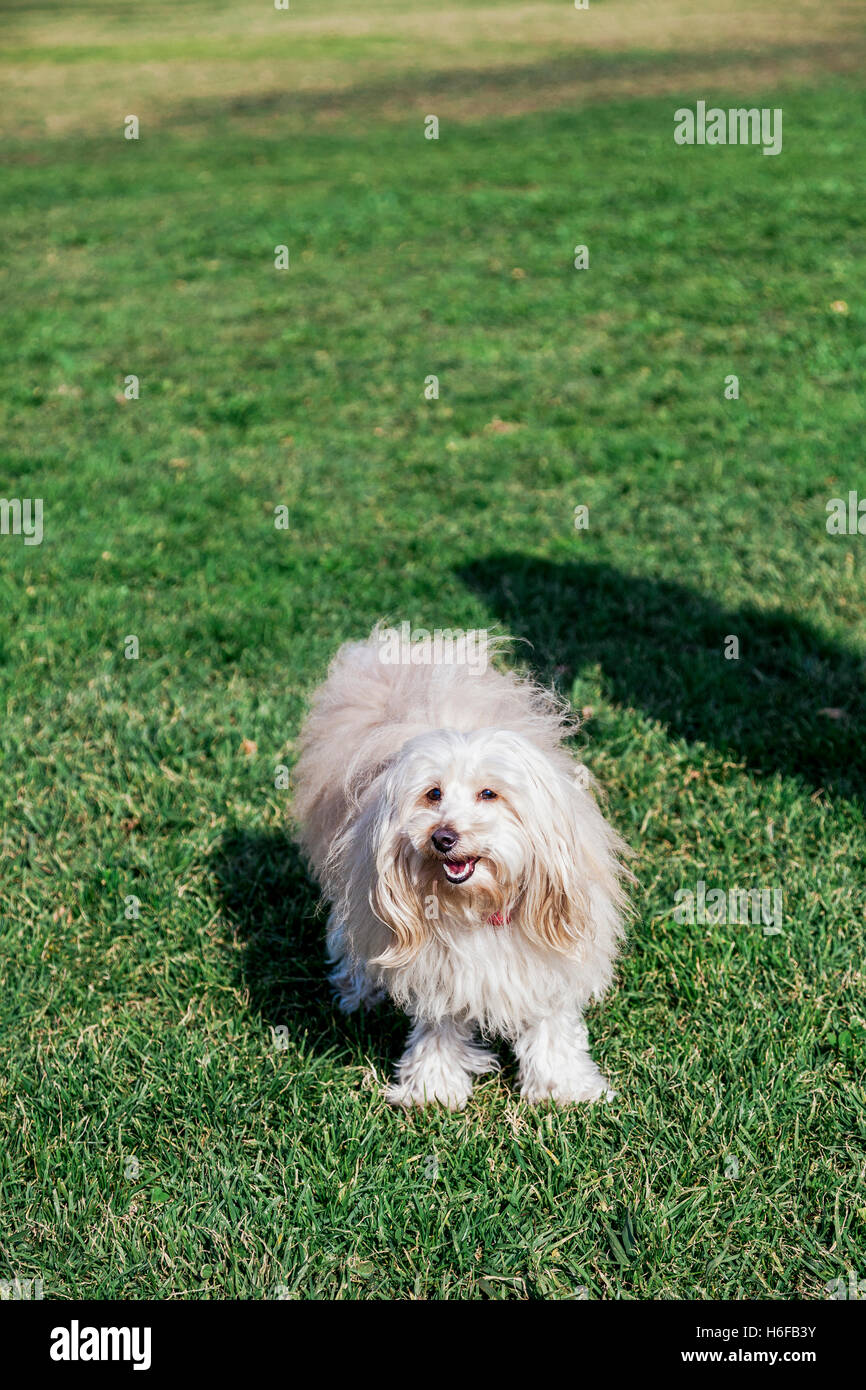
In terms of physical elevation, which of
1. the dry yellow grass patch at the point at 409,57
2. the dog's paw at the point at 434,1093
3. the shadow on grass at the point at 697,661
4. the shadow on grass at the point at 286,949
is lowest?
the dog's paw at the point at 434,1093

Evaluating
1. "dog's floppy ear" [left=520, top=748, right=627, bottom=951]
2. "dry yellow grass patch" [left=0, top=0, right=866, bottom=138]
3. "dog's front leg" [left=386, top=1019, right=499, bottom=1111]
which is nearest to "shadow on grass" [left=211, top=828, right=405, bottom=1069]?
"dog's front leg" [left=386, top=1019, right=499, bottom=1111]

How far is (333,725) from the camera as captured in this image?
350 cm

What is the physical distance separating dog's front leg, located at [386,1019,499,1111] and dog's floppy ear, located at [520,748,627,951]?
21.7 inches

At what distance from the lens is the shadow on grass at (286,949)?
358cm

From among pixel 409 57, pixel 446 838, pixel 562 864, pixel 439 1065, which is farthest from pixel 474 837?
pixel 409 57

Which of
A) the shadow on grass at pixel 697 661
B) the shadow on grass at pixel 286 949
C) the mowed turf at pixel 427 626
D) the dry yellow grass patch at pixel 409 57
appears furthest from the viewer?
the dry yellow grass patch at pixel 409 57

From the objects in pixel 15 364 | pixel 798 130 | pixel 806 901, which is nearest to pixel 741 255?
pixel 798 130

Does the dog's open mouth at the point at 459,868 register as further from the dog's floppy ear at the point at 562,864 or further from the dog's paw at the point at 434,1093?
the dog's paw at the point at 434,1093

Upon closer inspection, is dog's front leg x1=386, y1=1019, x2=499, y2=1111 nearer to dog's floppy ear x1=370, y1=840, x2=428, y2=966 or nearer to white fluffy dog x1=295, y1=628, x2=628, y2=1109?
white fluffy dog x1=295, y1=628, x2=628, y2=1109

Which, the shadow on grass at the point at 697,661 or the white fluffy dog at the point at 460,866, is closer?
the white fluffy dog at the point at 460,866

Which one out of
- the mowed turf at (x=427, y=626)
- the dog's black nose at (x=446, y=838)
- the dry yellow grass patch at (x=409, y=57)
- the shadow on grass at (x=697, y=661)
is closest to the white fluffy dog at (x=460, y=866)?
the dog's black nose at (x=446, y=838)

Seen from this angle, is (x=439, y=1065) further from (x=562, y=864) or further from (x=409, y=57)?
(x=409, y=57)

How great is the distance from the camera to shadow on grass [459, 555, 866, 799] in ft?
15.4

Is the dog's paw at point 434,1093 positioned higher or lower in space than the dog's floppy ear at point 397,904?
lower
